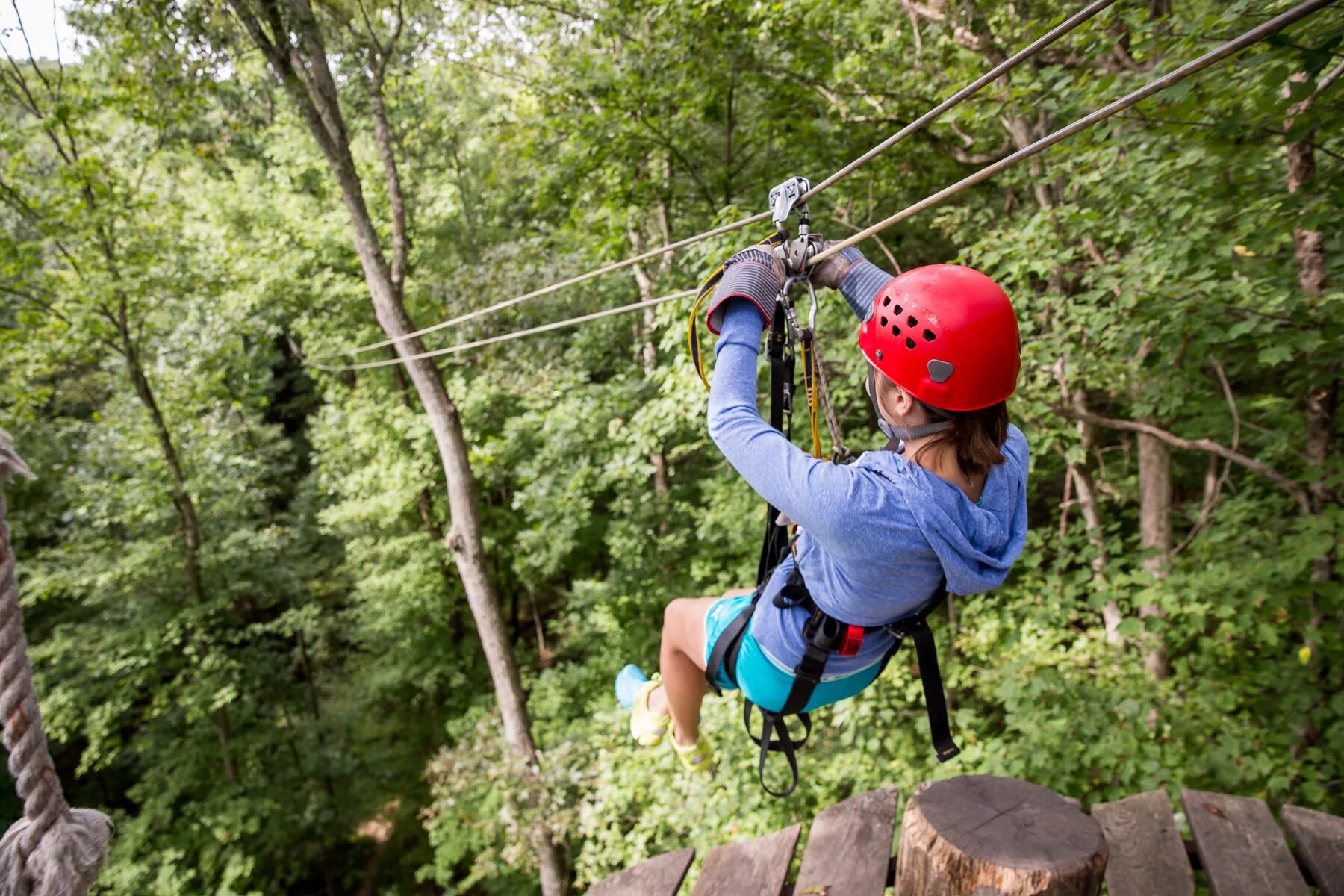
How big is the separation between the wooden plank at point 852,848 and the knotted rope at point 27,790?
173cm

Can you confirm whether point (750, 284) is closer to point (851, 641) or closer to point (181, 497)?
point (851, 641)

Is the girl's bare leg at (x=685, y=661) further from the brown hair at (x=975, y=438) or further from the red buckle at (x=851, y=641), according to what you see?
the brown hair at (x=975, y=438)

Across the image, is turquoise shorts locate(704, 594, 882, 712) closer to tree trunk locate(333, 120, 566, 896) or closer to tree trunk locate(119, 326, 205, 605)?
tree trunk locate(333, 120, 566, 896)

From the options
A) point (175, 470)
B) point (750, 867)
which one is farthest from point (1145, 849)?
point (175, 470)

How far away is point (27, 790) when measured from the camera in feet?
3.84

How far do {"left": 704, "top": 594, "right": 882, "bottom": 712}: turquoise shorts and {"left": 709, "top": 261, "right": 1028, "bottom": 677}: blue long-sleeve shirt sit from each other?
0.34 meters

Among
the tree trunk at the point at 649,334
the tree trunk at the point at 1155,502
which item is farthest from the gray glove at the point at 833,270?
the tree trunk at the point at 649,334

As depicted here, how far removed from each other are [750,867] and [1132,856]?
113 cm

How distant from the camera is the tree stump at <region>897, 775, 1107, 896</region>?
164cm

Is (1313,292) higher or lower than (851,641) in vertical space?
higher

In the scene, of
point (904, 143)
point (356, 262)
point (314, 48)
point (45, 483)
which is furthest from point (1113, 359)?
point (45, 483)

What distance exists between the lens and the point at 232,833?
27.9ft

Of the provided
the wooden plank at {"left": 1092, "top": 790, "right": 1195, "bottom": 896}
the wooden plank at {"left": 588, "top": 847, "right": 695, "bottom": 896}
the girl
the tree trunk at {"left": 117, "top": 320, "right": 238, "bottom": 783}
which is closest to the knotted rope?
the girl

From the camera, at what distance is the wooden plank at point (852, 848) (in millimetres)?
2072
